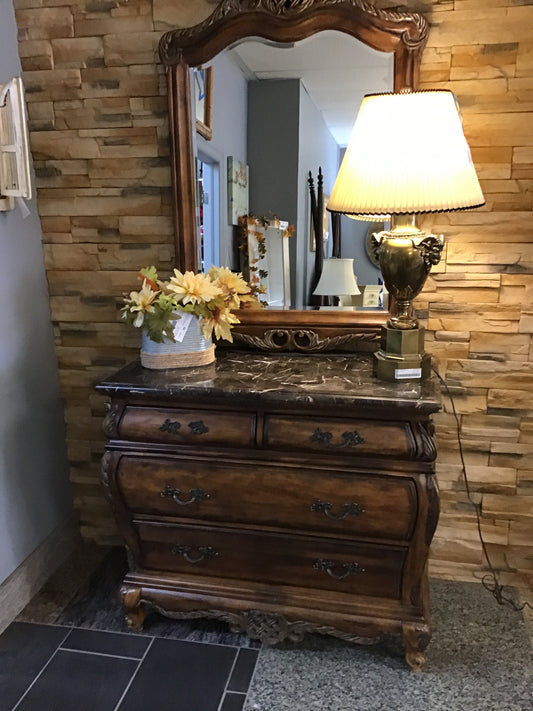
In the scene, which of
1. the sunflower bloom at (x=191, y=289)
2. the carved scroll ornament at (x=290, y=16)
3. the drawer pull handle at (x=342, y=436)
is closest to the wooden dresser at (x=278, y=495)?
the drawer pull handle at (x=342, y=436)

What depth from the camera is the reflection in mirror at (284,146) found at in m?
1.79

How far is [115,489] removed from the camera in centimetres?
172

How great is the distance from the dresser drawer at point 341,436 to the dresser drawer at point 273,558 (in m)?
0.30

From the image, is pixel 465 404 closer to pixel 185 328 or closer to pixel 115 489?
pixel 185 328

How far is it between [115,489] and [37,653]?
60cm

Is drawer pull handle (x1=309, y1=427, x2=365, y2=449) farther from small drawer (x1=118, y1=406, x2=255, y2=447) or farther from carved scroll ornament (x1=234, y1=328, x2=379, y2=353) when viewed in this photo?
carved scroll ornament (x1=234, y1=328, x2=379, y2=353)

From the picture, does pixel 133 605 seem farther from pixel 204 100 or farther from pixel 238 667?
pixel 204 100

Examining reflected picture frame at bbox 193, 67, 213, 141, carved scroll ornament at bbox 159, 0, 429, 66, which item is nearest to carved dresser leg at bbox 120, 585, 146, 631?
reflected picture frame at bbox 193, 67, 213, 141

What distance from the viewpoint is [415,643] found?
5.39 feet

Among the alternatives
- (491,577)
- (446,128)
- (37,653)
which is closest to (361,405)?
(446,128)

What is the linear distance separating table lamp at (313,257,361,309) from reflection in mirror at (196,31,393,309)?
0.02 meters

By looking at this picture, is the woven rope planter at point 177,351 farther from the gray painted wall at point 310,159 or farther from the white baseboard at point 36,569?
the white baseboard at point 36,569

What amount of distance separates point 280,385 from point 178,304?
40 cm

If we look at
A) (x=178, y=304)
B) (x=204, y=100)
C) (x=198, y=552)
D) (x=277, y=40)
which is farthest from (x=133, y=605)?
(x=277, y=40)
